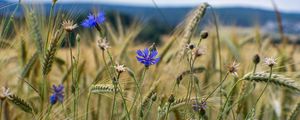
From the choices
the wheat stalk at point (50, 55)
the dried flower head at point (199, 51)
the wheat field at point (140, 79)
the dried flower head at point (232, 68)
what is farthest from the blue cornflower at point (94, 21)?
the dried flower head at point (232, 68)

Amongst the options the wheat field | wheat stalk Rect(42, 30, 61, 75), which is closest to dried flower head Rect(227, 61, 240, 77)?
the wheat field

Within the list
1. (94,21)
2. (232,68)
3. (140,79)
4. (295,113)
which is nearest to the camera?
(232,68)

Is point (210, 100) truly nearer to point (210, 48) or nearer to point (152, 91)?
point (152, 91)

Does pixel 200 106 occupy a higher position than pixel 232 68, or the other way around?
pixel 232 68

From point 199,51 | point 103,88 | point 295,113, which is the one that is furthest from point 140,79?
point 295,113

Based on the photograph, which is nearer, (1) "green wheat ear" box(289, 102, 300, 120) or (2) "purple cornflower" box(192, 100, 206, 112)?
(2) "purple cornflower" box(192, 100, 206, 112)

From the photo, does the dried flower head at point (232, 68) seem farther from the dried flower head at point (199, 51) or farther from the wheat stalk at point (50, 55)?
the wheat stalk at point (50, 55)

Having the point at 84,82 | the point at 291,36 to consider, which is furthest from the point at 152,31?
the point at 84,82

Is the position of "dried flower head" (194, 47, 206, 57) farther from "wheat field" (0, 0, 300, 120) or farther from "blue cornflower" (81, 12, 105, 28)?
"blue cornflower" (81, 12, 105, 28)

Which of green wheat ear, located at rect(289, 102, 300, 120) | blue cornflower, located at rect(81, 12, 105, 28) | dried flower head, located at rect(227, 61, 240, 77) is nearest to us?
dried flower head, located at rect(227, 61, 240, 77)

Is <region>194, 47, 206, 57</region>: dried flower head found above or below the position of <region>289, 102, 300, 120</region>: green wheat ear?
above

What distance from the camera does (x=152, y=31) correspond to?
36.8m

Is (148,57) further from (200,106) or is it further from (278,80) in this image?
(278,80)

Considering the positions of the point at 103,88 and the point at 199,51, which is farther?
the point at 103,88
